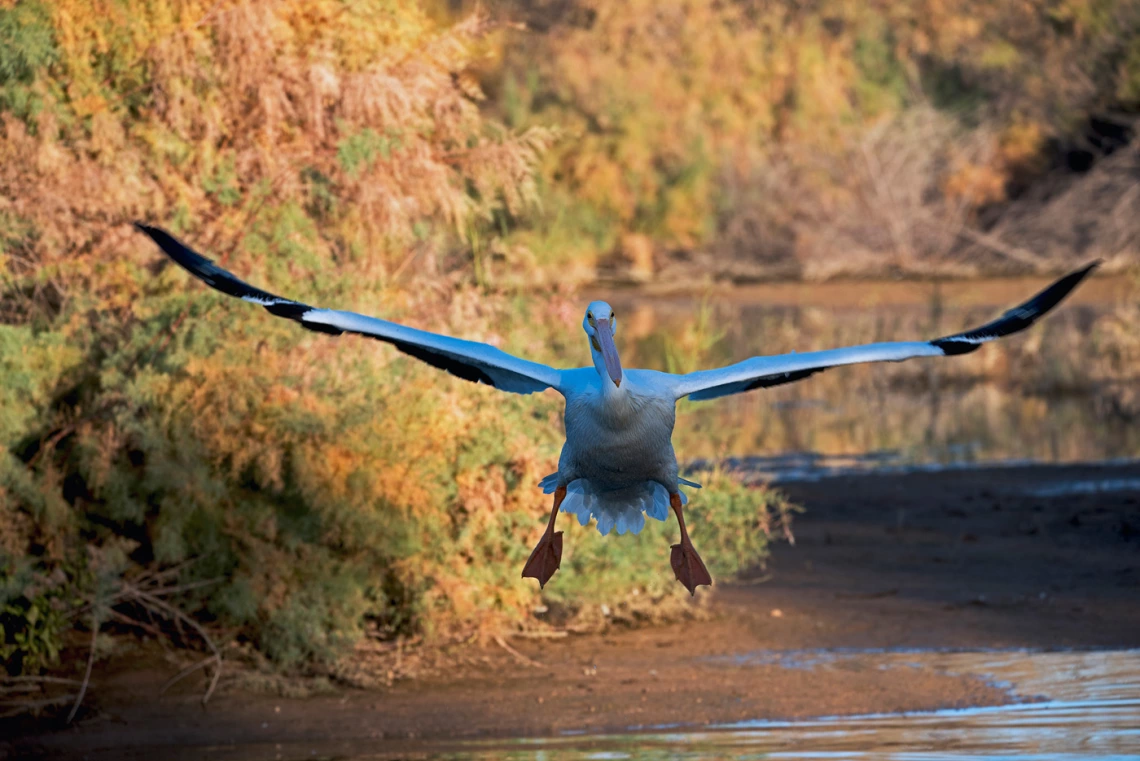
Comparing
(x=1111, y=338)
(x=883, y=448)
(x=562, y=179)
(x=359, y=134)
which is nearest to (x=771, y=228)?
(x=562, y=179)

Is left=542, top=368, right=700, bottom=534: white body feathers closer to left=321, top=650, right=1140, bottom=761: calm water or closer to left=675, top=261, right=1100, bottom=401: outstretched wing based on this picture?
left=675, top=261, right=1100, bottom=401: outstretched wing

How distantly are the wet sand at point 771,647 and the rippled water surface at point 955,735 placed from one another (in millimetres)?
228

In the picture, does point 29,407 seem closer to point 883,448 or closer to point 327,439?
point 327,439

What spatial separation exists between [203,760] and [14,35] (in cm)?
383

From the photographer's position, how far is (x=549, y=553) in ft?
26.1

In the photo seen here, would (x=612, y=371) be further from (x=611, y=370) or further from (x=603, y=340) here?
(x=603, y=340)

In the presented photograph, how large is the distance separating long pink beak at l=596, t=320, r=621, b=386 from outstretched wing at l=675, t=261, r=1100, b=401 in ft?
1.80

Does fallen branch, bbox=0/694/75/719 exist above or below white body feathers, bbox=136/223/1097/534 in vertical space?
below

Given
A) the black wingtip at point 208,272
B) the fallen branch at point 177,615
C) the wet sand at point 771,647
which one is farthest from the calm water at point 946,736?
the black wingtip at point 208,272

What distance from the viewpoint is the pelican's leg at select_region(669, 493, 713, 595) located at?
309 inches

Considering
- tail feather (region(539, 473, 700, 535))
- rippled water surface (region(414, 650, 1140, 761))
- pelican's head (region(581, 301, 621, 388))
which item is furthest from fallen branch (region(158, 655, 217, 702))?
pelican's head (region(581, 301, 621, 388))

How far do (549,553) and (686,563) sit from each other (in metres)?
0.60

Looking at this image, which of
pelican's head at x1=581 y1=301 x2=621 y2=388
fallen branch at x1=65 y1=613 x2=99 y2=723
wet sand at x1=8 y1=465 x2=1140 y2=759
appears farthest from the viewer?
wet sand at x1=8 y1=465 x2=1140 y2=759

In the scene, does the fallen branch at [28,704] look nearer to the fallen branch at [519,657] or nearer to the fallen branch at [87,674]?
the fallen branch at [87,674]
